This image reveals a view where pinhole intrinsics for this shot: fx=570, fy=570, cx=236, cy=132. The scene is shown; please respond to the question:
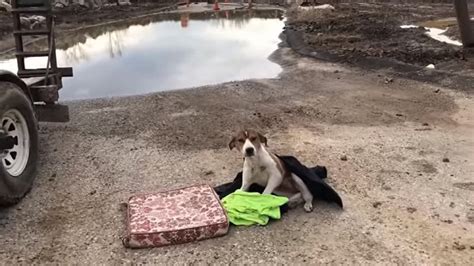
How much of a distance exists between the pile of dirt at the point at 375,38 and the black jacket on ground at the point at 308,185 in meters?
8.19

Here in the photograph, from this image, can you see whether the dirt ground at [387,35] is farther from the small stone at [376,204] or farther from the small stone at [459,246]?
the small stone at [459,246]

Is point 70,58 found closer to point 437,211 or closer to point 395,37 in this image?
point 395,37

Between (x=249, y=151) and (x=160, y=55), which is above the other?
(x=249, y=151)

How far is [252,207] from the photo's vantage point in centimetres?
504

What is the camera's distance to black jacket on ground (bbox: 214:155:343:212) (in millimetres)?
5277

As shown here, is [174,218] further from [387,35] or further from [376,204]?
[387,35]

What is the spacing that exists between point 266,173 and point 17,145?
8.75 feet

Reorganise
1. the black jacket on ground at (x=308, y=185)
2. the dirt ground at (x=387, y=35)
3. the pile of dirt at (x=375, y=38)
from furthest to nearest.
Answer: the pile of dirt at (x=375, y=38)
the dirt ground at (x=387, y=35)
the black jacket on ground at (x=308, y=185)

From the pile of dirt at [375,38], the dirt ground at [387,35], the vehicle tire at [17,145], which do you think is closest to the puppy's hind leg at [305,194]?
the vehicle tire at [17,145]

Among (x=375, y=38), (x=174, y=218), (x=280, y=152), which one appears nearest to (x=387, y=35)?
(x=375, y=38)

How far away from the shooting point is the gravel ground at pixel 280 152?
4.58 meters

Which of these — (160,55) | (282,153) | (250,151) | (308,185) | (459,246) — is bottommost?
(459,246)

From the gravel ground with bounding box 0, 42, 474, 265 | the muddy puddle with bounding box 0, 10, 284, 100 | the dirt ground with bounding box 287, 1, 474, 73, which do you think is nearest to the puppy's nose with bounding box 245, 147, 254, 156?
the gravel ground with bounding box 0, 42, 474, 265

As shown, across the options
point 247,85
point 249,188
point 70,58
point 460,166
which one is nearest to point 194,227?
point 249,188
